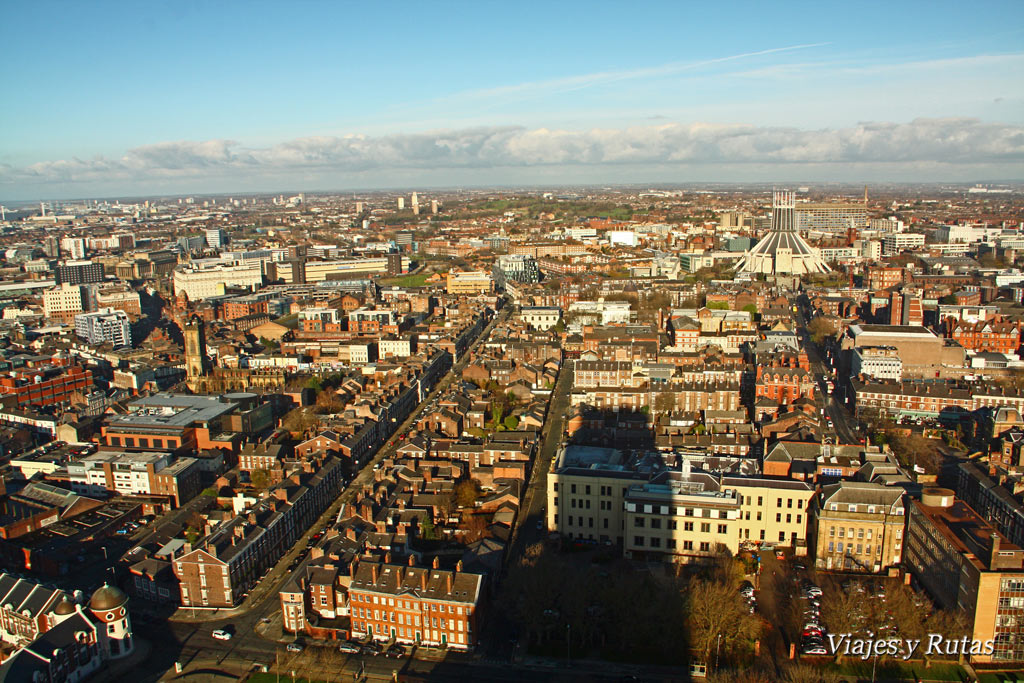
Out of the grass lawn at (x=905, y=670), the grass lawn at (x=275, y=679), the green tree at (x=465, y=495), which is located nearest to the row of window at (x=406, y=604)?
the grass lawn at (x=275, y=679)

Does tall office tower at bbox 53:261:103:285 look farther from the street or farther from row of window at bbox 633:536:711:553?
row of window at bbox 633:536:711:553

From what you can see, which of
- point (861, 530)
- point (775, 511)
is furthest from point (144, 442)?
point (861, 530)

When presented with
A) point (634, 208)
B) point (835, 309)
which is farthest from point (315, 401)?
point (634, 208)

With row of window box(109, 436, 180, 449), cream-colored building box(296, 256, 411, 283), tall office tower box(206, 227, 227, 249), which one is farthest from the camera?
tall office tower box(206, 227, 227, 249)

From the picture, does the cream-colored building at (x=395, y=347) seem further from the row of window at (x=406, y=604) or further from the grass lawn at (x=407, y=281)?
the row of window at (x=406, y=604)

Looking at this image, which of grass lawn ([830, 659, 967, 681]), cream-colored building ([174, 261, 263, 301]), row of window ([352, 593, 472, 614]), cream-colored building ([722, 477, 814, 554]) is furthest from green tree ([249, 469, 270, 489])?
cream-colored building ([174, 261, 263, 301])

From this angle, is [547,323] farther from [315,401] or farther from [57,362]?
[57,362]
